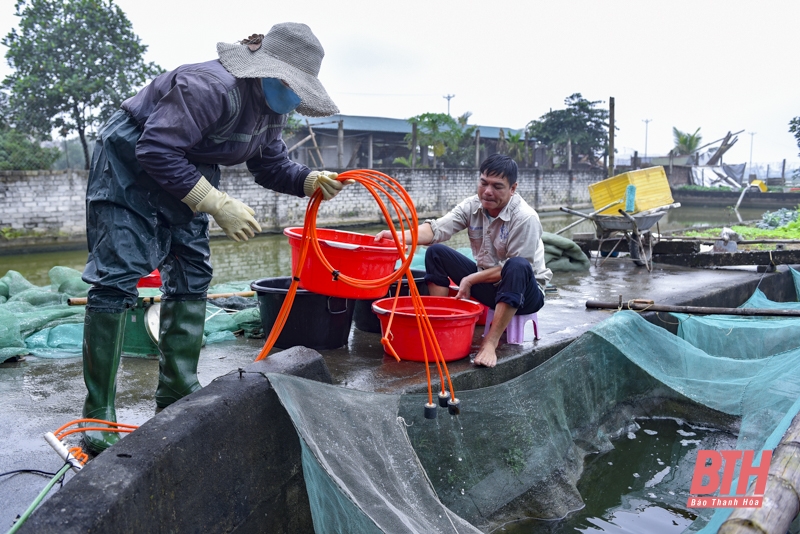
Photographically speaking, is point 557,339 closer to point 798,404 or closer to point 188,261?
point 798,404

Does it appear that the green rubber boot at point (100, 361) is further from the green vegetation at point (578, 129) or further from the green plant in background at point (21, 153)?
the green vegetation at point (578, 129)

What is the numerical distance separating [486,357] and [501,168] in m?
1.14

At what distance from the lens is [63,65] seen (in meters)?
17.9

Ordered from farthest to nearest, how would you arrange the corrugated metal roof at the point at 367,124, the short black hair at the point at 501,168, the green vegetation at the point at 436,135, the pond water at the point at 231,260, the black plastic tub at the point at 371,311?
the green vegetation at the point at 436,135 < the corrugated metal roof at the point at 367,124 < the pond water at the point at 231,260 < the black plastic tub at the point at 371,311 < the short black hair at the point at 501,168

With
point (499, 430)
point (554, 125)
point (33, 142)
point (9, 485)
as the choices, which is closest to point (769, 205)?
point (554, 125)

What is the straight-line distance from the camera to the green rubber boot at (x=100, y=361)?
2.57 m

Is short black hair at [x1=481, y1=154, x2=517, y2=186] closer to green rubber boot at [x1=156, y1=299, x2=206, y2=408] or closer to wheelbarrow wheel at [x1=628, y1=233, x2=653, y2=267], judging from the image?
green rubber boot at [x1=156, y1=299, x2=206, y2=408]

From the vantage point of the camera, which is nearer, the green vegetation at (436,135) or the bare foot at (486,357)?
the bare foot at (486,357)

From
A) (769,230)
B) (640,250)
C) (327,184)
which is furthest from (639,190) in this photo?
(769,230)

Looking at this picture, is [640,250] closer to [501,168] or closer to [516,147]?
[501,168]

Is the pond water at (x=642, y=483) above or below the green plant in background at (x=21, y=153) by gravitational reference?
below

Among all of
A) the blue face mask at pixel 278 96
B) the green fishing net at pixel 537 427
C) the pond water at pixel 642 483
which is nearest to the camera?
the green fishing net at pixel 537 427

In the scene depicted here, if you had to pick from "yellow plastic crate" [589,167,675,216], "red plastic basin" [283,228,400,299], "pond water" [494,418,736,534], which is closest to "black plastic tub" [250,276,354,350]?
"red plastic basin" [283,228,400,299]

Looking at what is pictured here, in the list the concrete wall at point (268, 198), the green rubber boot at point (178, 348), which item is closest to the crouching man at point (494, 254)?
the green rubber boot at point (178, 348)
